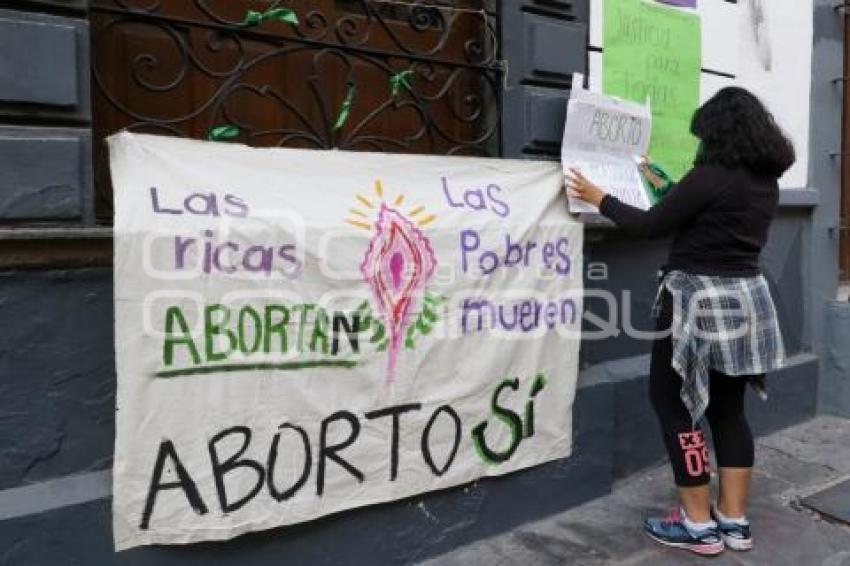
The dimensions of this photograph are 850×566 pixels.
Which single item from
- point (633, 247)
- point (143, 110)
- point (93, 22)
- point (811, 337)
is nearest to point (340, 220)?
point (143, 110)

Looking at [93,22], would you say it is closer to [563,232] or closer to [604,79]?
[563,232]

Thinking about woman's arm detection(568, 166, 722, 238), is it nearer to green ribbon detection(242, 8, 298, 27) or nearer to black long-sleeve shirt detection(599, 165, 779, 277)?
black long-sleeve shirt detection(599, 165, 779, 277)

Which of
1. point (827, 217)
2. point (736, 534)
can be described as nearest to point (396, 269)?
point (736, 534)

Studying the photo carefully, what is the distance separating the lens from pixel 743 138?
Answer: 2.97 meters

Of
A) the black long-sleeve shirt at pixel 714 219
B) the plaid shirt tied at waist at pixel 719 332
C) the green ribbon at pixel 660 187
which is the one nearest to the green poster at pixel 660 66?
the green ribbon at pixel 660 187

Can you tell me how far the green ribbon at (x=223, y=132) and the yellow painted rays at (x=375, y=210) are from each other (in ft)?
1.64

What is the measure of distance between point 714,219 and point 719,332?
1.37ft

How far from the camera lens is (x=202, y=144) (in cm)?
253

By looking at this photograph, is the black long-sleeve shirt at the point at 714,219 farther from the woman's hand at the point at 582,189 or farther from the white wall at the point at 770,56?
the white wall at the point at 770,56

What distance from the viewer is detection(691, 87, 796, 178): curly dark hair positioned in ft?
9.74

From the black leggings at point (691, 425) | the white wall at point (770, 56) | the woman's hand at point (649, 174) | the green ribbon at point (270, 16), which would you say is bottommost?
the black leggings at point (691, 425)

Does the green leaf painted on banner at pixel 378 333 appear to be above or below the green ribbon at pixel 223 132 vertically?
below

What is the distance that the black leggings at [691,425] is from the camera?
3174 millimetres

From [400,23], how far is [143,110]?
3.81 feet
